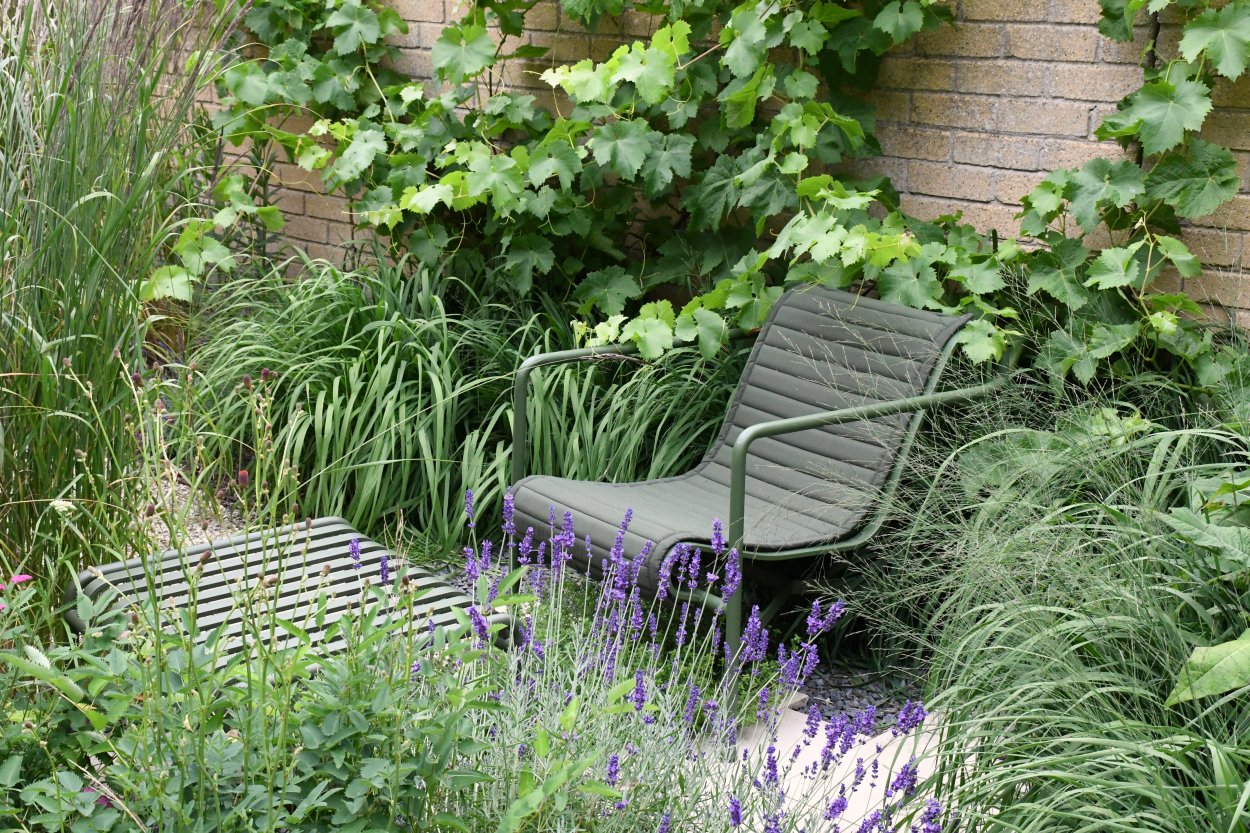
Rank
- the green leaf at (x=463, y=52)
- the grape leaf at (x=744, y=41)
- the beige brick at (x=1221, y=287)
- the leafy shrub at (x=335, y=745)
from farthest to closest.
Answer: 1. the green leaf at (x=463, y=52)
2. the grape leaf at (x=744, y=41)
3. the beige brick at (x=1221, y=287)
4. the leafy shrub at (x=335, y=745)

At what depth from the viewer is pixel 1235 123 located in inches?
135

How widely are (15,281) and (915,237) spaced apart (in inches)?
94.4

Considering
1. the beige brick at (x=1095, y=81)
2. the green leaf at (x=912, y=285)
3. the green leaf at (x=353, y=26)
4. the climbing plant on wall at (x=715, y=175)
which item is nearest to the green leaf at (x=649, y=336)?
the climbing plant on wall at (x=715, y=175)

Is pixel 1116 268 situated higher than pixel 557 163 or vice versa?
pixel 557 163

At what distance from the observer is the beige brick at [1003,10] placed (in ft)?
12.3

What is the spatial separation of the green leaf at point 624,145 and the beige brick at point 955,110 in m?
0.84

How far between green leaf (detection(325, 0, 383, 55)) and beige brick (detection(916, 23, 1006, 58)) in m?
2.25

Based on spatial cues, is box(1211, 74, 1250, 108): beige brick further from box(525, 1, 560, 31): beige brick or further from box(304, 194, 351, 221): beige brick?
box(304, 194, 351, 221): beige brick

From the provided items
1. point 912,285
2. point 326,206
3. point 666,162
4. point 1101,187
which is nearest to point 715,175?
point 666,162

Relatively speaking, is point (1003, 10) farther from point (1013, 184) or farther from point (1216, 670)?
point (1216, 670)

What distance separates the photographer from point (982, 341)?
11.4 feet

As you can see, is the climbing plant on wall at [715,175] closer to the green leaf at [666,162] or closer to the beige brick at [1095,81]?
the green leaf at [666,162]

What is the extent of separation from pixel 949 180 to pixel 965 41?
1.30ft

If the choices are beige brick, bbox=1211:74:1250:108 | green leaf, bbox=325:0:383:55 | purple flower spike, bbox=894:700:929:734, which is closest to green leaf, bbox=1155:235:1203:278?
beige brick, bbox=1211:74:1250:108
